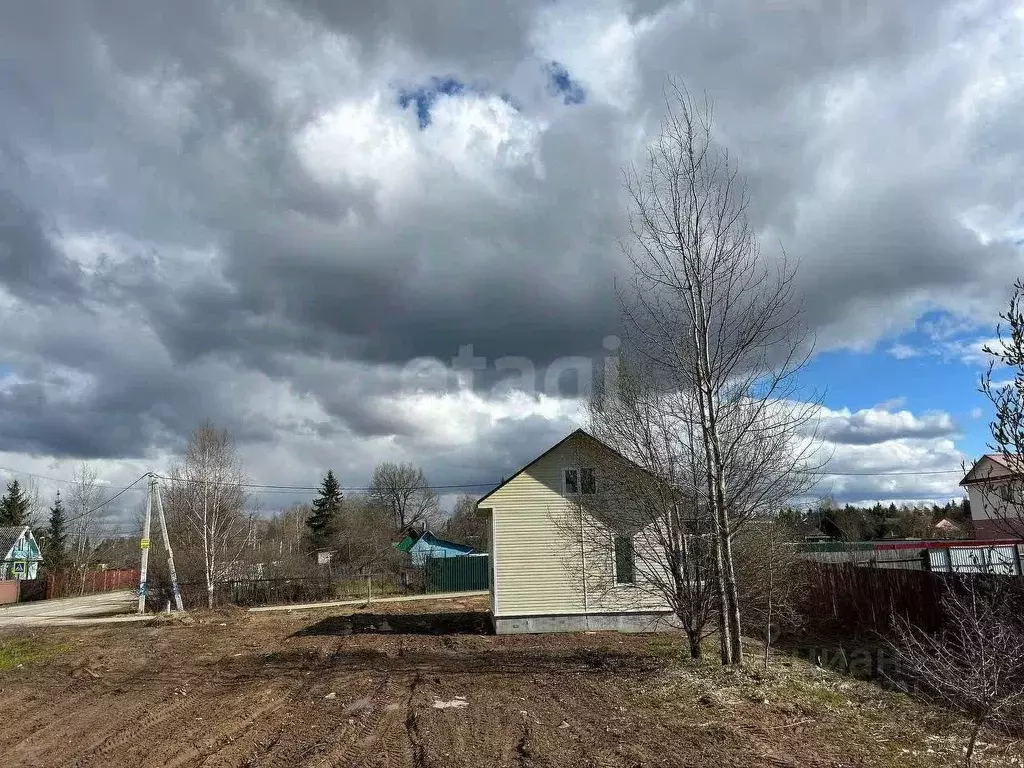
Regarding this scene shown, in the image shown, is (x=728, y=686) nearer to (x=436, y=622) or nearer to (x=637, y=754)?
(x=637, y=754)

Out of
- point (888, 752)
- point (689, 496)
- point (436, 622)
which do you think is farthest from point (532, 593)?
point (888, 752)

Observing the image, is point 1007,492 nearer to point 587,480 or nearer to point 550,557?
point 587,480

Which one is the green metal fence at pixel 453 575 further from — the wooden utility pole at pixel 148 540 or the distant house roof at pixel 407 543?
the distant house roof at pixel 407 543

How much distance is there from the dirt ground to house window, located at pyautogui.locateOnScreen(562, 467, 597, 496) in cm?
374

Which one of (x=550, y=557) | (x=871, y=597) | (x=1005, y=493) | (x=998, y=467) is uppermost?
(x=998, y=467)

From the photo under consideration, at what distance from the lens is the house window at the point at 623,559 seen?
42.5ft

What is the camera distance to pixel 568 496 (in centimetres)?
1780

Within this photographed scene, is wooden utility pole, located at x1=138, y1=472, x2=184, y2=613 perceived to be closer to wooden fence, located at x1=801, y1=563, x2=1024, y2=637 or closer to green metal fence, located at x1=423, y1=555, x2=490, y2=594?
green metal fence, located at x1=423, y1=555, x2=490, y2=594

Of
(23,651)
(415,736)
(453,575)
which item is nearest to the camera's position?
(415,736)

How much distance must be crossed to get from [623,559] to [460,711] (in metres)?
6.42

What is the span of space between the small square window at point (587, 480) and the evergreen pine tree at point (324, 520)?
142ft

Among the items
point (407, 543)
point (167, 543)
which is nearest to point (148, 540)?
point (167, 543)

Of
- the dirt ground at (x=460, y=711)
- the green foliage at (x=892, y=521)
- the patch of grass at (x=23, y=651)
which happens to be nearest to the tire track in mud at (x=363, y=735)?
the dirt ground at (x=460, y=711)

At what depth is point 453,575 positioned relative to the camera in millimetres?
36625
